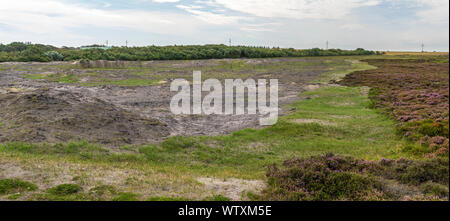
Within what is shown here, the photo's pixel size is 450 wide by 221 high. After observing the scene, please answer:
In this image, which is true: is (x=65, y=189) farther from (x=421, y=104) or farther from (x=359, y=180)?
(x=421, y=104)

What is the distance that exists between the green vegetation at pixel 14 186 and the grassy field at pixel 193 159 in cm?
3

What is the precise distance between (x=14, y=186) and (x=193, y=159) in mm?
8293

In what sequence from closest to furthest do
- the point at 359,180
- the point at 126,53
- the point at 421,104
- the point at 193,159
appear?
1. the point at 359,180
2. the point at 193,159
3. the point at 421,104
4. the point at 126,53

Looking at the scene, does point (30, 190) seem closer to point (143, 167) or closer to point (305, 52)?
point (143, 167)

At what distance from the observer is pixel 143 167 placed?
13812mm

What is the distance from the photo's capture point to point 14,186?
10.1m

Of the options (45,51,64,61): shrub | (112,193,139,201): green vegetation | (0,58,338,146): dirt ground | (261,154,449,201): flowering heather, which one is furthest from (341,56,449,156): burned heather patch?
(45,51,64,61): shrub

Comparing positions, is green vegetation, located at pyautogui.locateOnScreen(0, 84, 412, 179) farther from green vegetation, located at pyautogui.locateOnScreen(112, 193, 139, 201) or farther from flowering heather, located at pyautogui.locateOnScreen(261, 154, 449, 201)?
green vegetation, located at pyautogui.locateOnScreen(112, 193, 139, 201)

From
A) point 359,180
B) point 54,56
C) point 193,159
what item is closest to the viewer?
point 359,180

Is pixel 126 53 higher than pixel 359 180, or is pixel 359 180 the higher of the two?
pixel 126 53

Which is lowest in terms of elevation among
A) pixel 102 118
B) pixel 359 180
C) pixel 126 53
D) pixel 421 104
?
pixel 359 180

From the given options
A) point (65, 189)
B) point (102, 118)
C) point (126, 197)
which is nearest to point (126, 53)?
point (102, 118)

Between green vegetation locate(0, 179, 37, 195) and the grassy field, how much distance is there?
3cm

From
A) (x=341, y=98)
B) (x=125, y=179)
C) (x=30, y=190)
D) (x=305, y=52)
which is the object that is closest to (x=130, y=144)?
(x=125, y=179)
